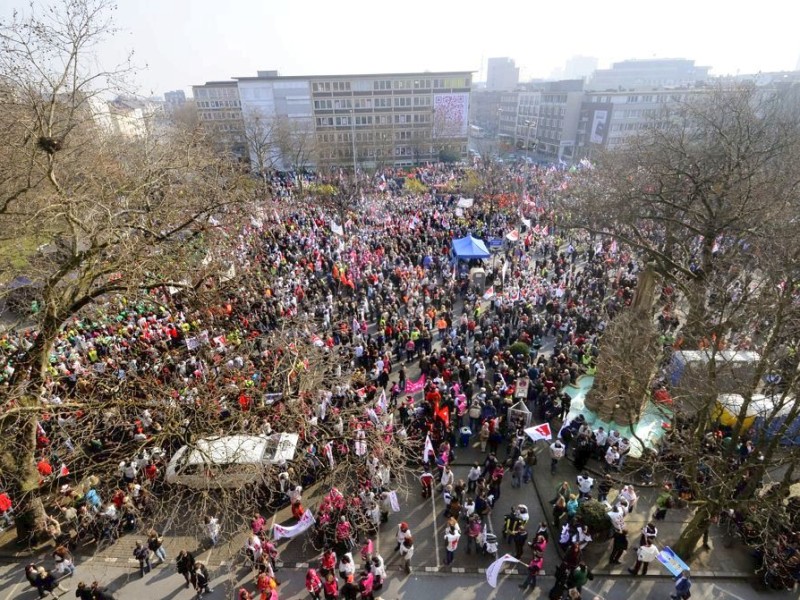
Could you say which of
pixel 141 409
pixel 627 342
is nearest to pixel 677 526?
pixel 627 342

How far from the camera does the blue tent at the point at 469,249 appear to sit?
24.2 meters

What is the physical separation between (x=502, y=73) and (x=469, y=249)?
16329 cm

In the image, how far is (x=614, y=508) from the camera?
10578 millimetres

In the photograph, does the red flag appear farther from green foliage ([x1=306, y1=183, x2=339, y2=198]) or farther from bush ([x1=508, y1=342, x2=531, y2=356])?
green foliage ([x1=306, y1=183, x2=339, y2=198])

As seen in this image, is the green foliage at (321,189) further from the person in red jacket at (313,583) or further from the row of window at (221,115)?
the person in red jacket at (313,583)

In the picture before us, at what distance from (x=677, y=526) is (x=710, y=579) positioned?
4.47ft

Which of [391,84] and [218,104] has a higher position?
[391,84]

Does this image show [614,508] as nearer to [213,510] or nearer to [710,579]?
[710,579]

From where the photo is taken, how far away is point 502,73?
164625 millimetres

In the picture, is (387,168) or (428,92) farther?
(428,92)

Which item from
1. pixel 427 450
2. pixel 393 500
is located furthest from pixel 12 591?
pixel 427 450

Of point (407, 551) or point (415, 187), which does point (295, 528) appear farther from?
point (415, 187)

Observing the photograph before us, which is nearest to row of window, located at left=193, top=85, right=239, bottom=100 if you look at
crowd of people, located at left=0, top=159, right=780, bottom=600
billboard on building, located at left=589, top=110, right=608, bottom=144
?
crowd of people, located at left=0, top=159, right=780, bottom=600

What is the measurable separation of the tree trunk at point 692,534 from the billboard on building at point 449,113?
208 ft
